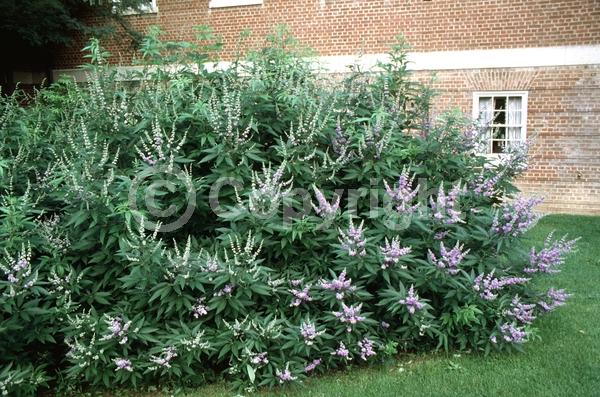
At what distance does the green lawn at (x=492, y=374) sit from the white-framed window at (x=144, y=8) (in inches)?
520

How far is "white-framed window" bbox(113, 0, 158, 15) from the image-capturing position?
1490cm

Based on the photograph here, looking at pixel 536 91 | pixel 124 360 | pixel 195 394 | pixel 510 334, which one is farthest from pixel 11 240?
pixel 536 91

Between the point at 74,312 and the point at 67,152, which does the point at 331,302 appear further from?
the point at 67,152

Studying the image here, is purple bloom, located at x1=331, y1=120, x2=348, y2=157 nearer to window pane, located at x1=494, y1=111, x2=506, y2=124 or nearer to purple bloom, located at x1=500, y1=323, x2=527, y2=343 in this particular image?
purple bloom, located at x1=500, y1=323, x2=527, y2=343

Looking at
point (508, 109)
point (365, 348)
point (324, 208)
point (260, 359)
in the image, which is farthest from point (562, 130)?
point (260, 359)

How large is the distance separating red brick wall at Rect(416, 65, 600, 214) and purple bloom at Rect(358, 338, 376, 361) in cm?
875

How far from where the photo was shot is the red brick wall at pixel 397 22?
39.5ft

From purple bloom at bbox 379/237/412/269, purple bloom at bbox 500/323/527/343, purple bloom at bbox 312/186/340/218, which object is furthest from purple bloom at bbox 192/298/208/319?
purple bloom at bbox 500/323/527/343

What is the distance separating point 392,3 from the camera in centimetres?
1343

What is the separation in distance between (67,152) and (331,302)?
9.56 ft

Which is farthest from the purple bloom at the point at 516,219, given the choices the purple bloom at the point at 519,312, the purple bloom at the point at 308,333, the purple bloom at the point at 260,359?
the purple bloom at the point at 260,359

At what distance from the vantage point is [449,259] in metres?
4.50

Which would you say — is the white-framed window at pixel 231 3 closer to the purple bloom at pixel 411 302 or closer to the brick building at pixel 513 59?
the brick building at pixel 513 59

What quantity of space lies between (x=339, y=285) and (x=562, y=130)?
10.0 meters
